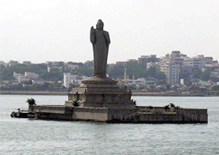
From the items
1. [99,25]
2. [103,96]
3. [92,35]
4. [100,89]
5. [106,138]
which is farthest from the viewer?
[99,25]

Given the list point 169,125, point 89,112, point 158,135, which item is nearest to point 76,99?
point 89,112

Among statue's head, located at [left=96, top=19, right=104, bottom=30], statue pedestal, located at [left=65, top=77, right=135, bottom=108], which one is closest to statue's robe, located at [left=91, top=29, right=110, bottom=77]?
statue's head, located at [left=96, top=19, right=104, bottom=30]

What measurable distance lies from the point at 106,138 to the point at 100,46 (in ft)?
56.7

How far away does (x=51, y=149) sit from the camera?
4894cm

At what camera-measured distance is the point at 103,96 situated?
6644 centimetres

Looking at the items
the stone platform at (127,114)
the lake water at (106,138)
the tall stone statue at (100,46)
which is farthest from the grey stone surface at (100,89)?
the lake water at (106,138)

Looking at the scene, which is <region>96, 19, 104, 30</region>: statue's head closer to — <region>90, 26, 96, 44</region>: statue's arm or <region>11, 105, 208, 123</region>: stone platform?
<region>90, 26, 96, 44</region>: statue's arm

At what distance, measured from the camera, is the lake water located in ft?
161

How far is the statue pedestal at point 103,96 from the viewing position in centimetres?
6638

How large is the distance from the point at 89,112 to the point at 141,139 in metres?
11.5

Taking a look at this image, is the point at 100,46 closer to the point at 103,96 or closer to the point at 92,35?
the point at 92,35

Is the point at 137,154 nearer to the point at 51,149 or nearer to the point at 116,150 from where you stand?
the point at 116,150

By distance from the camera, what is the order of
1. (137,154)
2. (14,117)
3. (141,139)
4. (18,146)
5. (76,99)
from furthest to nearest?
(14,117) < (76,99) < (141,139) < (18,146) < (137,154)

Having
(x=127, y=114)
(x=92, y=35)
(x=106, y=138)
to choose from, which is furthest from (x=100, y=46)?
(x=106, y=138)
